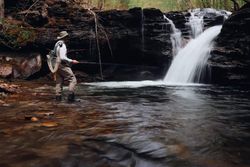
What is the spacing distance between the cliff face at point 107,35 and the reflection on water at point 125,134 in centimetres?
715

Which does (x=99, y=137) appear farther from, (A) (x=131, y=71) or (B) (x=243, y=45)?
(A) (x=131, y=71)

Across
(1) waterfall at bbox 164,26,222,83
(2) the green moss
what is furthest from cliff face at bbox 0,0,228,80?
(1) waterfall at bbox 164,26,222,83

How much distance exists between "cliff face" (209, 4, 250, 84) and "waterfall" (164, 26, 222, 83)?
2.40 feet

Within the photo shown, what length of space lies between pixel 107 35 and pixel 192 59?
13.5 ft

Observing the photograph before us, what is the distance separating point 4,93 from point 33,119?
11.9 ft

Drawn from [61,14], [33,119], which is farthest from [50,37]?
[33,119]

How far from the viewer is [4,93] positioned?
9.12 meters

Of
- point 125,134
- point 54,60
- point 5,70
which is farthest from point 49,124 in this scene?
point 5,70

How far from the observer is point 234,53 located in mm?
13805

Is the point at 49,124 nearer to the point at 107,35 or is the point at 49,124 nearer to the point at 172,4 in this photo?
the point at 107,35

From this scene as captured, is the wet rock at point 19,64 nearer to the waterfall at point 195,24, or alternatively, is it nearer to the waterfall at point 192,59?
the waterfall at point 192,59

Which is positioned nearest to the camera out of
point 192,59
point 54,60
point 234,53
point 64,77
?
point 54,60

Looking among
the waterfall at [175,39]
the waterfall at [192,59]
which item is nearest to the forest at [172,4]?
the waterfall at [175,39]

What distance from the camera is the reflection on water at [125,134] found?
3.92 m
